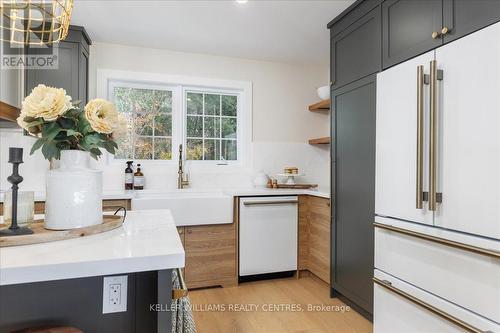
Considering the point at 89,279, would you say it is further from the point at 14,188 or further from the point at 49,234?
the point at 14,188

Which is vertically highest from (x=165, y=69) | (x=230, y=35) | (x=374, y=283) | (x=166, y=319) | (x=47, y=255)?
(x=230, y=35)

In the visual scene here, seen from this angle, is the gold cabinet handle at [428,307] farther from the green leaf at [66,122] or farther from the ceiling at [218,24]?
the ceiling at [218,24]

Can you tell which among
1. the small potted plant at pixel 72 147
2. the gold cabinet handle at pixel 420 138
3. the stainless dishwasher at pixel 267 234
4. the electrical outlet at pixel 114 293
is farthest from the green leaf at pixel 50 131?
the stainless dishwasher at pixel 267 234

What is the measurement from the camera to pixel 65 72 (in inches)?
108

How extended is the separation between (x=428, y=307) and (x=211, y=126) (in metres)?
2.68

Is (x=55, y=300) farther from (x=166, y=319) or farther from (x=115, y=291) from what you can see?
(x=166, y=319)

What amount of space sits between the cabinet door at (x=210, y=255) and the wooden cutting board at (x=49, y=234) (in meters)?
1.71

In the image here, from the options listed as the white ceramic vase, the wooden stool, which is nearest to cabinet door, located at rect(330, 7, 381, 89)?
the white ceramic vase

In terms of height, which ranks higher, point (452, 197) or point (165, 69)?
point (165, 69)

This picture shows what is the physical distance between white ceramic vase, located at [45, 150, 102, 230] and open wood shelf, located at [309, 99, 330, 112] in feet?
9.13

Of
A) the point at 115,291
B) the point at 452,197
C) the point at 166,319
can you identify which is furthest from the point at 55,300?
the point at 452,197

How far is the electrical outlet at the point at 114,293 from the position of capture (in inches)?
38.1

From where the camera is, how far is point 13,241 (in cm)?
89

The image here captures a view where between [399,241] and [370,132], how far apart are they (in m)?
0.75
